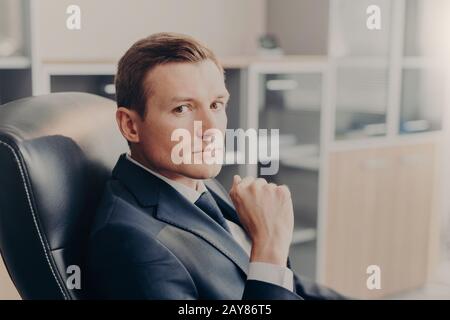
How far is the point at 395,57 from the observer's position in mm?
2250

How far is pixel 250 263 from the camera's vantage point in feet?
3.64

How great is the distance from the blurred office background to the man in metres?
0.52

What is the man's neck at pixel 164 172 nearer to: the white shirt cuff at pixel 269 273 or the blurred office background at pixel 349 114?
the white shirt cuff at pixel 269 273

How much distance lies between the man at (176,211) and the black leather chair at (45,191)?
34 mm

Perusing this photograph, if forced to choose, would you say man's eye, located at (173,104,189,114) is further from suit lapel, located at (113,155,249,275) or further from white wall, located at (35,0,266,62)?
white wall, located at (35,0,266,62)

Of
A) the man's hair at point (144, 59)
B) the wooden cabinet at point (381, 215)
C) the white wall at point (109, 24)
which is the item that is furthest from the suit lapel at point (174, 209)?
the wooden cabinet at point (381, 215)

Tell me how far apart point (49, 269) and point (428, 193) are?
166 cm

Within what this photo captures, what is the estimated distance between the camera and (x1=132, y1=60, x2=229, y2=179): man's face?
1128mm

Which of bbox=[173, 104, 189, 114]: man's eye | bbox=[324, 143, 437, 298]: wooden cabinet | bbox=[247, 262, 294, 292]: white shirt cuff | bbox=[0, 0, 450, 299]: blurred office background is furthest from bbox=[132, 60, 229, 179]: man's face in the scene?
bbox=[324, 143, 437, 298]: wooden cabinet

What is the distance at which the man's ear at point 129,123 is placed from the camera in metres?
1.15

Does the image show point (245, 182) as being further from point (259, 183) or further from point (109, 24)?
point (109, 24)

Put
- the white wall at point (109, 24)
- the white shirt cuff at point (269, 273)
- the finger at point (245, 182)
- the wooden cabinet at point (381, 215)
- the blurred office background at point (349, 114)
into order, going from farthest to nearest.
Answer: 1. the wooden cabinet at point (381, 215)
2. the blurred office background at point (349, 114)
3. the white wall at point (109, 24)
4. the finger at point (245, 182)
5. the white shirt cuff at point (269, 273)

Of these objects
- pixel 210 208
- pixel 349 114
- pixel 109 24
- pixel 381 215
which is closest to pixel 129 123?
pixel 210 208

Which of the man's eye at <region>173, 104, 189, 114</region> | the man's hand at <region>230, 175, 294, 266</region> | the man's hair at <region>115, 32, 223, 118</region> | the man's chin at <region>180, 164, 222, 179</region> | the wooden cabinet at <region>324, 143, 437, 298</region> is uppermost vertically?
the man's hair at <region>115, 32, 223, 118</region>
